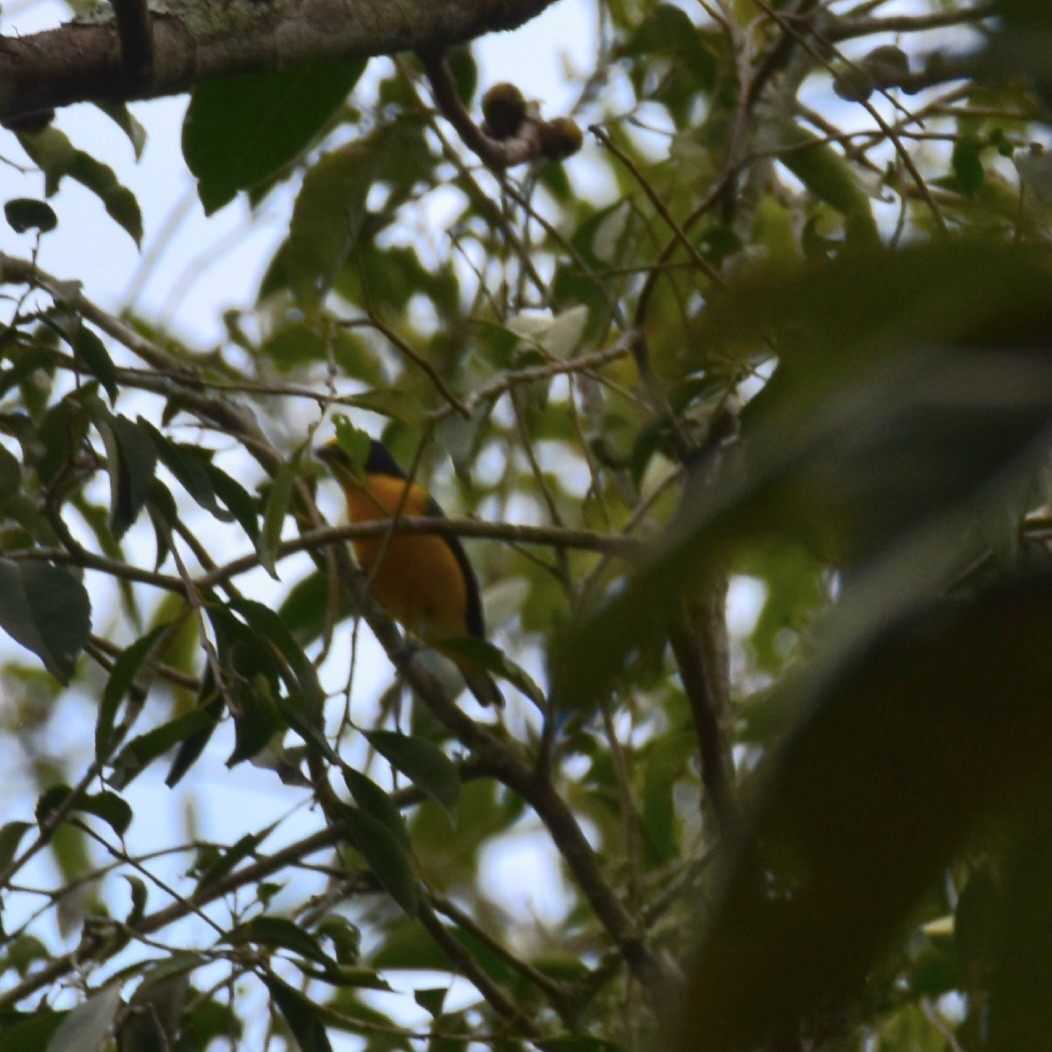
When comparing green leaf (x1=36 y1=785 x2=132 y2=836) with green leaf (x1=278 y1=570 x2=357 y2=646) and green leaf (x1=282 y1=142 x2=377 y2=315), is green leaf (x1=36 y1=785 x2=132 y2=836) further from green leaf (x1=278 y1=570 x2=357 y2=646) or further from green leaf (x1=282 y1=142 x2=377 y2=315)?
green leaf (x1=282 y1=142 x2=377 y2=315)

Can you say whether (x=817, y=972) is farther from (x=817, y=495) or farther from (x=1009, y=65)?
(x=1009, y=65)

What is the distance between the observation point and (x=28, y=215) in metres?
2.11

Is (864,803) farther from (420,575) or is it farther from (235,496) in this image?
(420,575)

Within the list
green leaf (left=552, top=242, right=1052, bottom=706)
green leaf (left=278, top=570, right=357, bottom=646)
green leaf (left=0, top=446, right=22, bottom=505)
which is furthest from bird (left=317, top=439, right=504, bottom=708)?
green leaf (left=552, top=242, right=1052, bottom=706)

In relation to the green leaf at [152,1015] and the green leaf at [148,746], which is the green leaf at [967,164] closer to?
the green leaf at [148,746]

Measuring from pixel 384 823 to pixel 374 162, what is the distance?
1.78m

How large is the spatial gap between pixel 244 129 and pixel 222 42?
0.64 meters

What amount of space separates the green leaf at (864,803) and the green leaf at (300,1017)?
1642 mm

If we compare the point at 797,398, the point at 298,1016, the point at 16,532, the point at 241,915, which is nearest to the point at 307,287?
the point at 16,532

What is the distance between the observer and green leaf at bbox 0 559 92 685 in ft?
5.84

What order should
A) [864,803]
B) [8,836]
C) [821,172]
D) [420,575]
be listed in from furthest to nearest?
[420,575] → [821,172] → [8,836] → [864,803]

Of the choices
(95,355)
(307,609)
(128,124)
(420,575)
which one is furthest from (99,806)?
(420,575)

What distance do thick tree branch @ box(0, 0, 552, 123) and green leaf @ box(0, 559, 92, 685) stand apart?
558 mm

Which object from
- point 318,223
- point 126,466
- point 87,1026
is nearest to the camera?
point 87,1026
